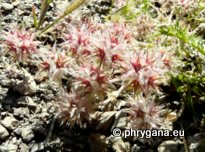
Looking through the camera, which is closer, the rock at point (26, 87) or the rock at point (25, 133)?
the rock at point (25, 133)

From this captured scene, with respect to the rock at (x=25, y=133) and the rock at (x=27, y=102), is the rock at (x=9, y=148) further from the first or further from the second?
the rock at (x=27, y=102)

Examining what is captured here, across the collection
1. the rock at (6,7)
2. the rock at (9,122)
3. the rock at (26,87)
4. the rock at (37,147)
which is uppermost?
the rock at (6,7)

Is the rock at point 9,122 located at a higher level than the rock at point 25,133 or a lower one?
higher

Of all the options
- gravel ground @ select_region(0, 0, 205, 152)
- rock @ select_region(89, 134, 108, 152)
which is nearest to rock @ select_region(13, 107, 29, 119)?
gravel ground @ select_region(0, 0, 205, 152)

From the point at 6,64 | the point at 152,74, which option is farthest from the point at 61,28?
the point at 152,74

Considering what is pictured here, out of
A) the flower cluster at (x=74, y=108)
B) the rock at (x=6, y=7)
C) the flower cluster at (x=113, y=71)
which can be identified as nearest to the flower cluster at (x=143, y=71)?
the flower cluster at (x=113, y=71)

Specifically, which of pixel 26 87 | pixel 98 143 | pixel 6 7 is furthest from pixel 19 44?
pixel 6 7
